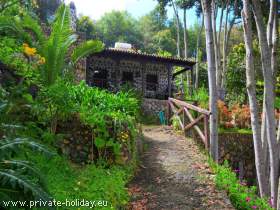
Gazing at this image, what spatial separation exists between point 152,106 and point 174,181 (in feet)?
37.0

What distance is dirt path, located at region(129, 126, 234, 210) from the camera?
24.6 ft

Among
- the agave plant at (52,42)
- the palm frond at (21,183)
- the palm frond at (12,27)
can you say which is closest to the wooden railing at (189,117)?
the agave plant at (52,42)

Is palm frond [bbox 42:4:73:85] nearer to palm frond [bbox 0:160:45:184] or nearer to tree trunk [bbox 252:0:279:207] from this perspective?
tree trunk [bbox 252:0:279:207]

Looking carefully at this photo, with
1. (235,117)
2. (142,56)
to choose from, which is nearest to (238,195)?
(235,117)

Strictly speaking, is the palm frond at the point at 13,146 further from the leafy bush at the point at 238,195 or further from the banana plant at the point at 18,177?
the leafy bush at the point at 238,195

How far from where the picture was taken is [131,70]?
962 inches

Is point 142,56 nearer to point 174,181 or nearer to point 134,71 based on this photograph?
point 134,71

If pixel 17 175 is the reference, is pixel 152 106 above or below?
above

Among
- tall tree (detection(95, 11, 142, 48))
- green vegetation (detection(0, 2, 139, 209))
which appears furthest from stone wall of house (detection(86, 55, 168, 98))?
tall tree (detection(95, 11, 142, 48))

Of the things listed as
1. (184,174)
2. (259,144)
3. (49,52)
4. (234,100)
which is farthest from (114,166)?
(234,100)

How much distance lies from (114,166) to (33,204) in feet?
13.0

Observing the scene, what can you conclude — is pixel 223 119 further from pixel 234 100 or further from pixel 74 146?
pixel 74 146

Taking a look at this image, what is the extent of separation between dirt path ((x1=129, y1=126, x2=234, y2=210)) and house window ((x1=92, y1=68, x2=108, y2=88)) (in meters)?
10.9

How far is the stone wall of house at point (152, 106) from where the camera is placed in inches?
768
